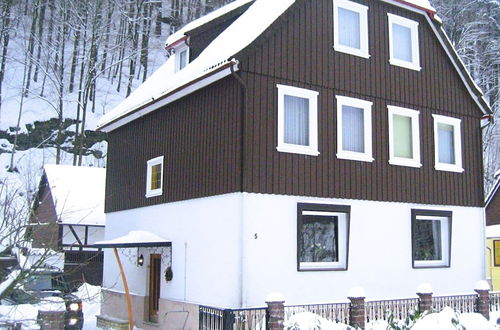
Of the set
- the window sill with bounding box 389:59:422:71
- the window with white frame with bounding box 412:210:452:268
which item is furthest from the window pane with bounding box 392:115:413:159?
→ the window with white frame with bounding box 412:210:452:268

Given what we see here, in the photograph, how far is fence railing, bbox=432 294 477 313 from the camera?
1583 cm

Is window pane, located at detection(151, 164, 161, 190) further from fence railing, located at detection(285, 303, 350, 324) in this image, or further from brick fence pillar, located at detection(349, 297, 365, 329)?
brick fence pillar, located at detection(349, 297, 365, 329)

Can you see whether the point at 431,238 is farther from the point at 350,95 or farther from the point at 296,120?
the point at 296,120

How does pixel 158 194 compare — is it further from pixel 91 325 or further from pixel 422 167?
pixel 422 167

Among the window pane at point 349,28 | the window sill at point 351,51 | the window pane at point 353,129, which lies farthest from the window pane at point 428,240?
the window pane at point 349,28

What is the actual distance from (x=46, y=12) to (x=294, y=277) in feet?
161

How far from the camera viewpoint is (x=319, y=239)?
634 inches

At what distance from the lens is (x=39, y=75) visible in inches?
2083

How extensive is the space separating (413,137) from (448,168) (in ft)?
5.33

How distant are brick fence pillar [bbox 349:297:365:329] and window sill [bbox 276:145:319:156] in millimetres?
3857

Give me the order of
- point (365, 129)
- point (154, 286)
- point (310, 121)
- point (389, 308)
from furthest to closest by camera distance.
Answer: point (154, 286)
point (365, 129)
point (310, 121)
point (389, 308)

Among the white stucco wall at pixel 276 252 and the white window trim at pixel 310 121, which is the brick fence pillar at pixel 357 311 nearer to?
the white stucco wall at pixel 276 252

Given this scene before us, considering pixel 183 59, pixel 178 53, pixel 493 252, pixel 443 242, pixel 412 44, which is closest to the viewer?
pixel 443 242

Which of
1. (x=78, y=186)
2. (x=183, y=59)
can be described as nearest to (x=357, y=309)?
(x=183, y=59)
